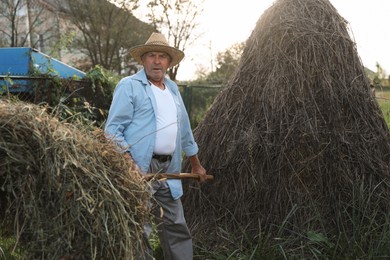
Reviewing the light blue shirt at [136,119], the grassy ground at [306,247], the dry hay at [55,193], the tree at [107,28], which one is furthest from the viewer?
the tree at [107,28]

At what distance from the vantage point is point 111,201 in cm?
227

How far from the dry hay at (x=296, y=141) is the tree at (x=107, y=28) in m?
18.0

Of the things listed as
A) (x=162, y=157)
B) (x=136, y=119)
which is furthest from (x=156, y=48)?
(x=162, y=157)

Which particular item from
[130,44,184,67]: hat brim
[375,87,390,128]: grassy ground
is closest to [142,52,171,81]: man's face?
[130,44,184,67]: hat brim

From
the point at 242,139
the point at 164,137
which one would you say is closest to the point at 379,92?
the point at 242,139

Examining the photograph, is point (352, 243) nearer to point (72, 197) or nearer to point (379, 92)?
point (379, 92)

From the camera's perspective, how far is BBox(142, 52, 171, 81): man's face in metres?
3.68

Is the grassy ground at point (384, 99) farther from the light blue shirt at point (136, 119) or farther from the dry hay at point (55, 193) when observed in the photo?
the dry hay at point (55, 193)

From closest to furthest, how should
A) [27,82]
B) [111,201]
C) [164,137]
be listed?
[111,201] → [164,137] → [27,82]

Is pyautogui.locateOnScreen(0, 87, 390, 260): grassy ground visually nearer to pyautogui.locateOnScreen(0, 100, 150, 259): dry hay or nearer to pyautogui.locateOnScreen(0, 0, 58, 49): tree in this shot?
pyautogui.locateOnScreen(0, 100, 150, 259): dry hay

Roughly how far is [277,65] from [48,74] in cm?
406

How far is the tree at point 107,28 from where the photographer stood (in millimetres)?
22094

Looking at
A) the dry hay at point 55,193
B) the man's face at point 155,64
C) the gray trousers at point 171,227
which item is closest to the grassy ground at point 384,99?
the man's face at point 155,64

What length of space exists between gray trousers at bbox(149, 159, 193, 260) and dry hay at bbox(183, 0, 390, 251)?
0.61 meters
